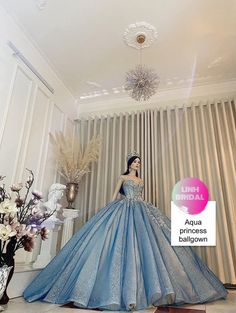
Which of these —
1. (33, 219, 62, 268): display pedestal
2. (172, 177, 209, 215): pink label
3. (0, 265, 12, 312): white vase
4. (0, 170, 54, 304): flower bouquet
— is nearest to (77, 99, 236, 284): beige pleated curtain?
(172, 177, 209, 215): pink label

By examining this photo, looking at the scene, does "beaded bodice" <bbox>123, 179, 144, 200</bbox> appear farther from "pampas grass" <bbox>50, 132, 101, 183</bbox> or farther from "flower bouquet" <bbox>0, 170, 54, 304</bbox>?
"flower bouquet" <bbox>0, 170, 54, 304</bbox>

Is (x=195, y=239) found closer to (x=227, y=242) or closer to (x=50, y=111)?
(x=227, y=242)

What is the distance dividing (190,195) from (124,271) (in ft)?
4.25

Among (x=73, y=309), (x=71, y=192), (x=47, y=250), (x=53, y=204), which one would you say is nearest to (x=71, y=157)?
(x=71, y=192)

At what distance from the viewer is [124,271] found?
5.08 feet

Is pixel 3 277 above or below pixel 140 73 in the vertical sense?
below

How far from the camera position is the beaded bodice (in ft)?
7.85

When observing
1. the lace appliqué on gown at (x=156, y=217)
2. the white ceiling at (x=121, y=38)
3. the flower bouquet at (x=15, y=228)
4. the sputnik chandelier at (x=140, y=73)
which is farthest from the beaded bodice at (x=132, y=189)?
the white ceiling at (x=121, y=38)

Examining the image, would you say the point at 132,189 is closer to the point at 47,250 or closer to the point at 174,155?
the point at 174,155

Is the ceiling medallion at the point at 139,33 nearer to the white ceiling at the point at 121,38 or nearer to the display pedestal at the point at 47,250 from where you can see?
the white ceiling at the point at 121,38

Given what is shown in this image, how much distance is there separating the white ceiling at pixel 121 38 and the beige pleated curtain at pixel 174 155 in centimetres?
45

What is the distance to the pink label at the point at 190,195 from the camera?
2.38 m

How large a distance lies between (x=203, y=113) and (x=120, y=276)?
215 centimetres

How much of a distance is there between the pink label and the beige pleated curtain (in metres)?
0.06
